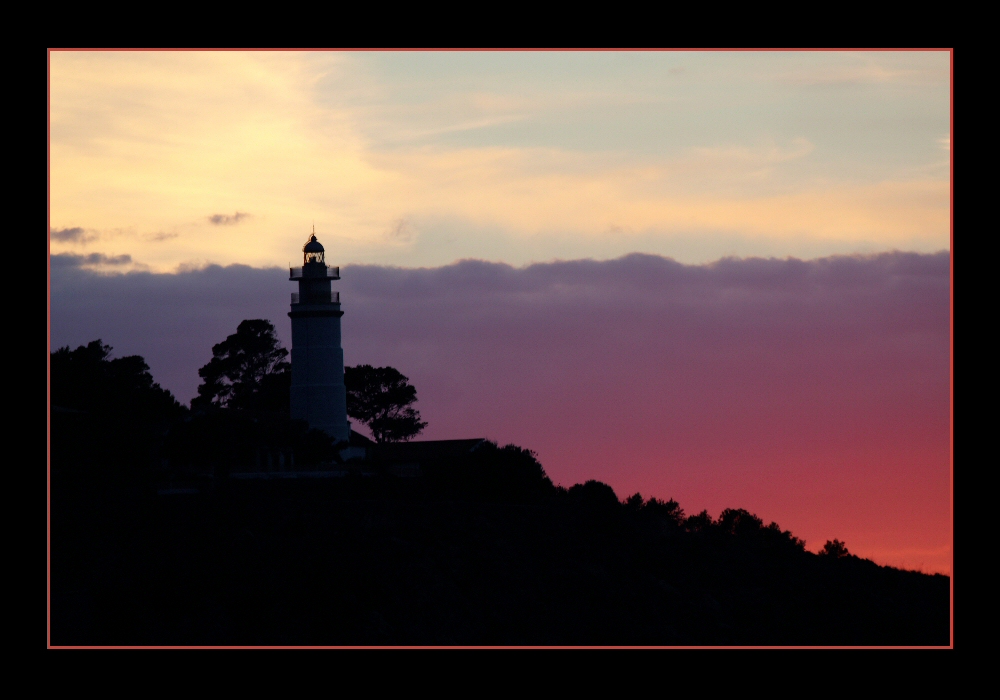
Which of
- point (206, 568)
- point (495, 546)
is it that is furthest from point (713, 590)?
point (206, 568)

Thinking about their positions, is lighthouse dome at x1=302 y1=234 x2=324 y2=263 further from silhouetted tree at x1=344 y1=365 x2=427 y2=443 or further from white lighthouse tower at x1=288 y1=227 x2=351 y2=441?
silhouetted tree at x1=344 y1=365 x2=427 y2=443

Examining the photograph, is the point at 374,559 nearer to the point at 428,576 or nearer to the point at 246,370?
the point at 428,576

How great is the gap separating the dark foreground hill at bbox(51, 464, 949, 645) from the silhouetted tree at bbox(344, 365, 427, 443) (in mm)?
16333

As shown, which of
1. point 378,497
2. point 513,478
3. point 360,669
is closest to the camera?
point 360,669

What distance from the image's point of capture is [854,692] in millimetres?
19047

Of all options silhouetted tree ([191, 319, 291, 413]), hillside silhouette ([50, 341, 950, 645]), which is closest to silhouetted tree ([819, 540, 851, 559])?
hillside silhouette ([50, 341, 950, 645])

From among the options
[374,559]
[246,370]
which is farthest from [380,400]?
[374,559]

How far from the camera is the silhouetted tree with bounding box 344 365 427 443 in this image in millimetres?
68312

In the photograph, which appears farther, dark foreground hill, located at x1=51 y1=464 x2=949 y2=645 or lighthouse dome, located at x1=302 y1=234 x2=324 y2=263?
lighthouse dome, located at x1=302 y1=234 x2=324 y2=263

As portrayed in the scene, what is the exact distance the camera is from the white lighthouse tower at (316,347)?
53312 mm

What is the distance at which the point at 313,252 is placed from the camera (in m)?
54.5
